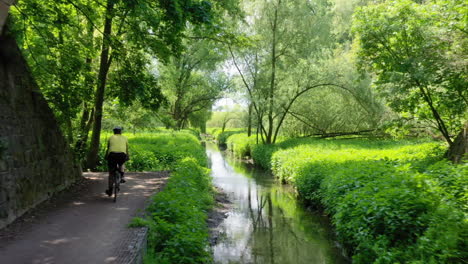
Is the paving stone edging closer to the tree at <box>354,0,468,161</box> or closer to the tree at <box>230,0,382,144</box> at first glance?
the tree at <box>354,0,468,161</box>

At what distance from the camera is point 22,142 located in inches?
257

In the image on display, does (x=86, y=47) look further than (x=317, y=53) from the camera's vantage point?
No

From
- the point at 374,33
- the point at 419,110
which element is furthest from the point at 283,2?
the point at 419,110

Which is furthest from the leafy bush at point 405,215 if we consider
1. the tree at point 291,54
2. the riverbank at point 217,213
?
the tree at point 291,54

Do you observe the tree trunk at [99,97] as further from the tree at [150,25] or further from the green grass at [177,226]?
the green grass at [177,226]

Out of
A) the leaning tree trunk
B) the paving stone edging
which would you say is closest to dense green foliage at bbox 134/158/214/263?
the paving stone edging

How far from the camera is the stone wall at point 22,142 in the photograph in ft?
19.0

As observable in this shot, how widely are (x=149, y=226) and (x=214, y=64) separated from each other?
27430 mm

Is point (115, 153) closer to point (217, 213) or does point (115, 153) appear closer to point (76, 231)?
point (76, 231)

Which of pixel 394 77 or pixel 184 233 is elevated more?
pixel 394 77

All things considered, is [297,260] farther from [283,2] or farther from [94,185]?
[283,2]

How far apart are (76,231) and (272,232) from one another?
18.2 ft

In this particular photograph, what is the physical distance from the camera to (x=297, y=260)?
7.45 m

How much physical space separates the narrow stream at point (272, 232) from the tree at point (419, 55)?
516 centimetres
